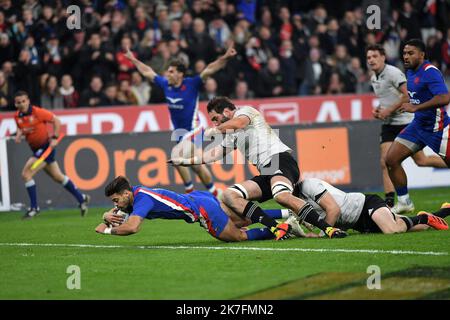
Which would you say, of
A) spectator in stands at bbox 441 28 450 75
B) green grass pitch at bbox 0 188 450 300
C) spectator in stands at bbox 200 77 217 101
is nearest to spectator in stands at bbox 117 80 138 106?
spectator in stands at bbox 200 77 217 101

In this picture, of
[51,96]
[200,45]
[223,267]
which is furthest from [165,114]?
[223,267]

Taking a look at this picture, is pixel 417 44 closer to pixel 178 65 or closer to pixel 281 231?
pixel 281 231

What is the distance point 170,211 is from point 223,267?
1855mm

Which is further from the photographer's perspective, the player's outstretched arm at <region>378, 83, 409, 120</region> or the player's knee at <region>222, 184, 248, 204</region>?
the player's outstretched arm at <region>378, 83, 409, 120</region>

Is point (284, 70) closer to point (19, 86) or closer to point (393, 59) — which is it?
point (393, 59)

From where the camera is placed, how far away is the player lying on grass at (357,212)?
12.6 m

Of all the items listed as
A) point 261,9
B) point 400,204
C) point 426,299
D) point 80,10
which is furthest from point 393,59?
point 426,299

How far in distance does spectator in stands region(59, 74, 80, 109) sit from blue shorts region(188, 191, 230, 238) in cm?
1166

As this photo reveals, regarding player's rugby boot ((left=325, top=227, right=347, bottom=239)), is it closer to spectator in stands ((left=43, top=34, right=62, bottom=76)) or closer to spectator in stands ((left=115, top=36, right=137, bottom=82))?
spectator in stands ((left=115, top=36, right=137, bottom=82))

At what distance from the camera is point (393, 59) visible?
2598 cm

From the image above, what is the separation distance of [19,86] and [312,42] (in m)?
7.72

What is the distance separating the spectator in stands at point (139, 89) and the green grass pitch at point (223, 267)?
9947 millimetres

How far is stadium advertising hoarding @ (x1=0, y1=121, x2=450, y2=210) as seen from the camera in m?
19.7

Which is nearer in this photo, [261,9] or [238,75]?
[238,75]
